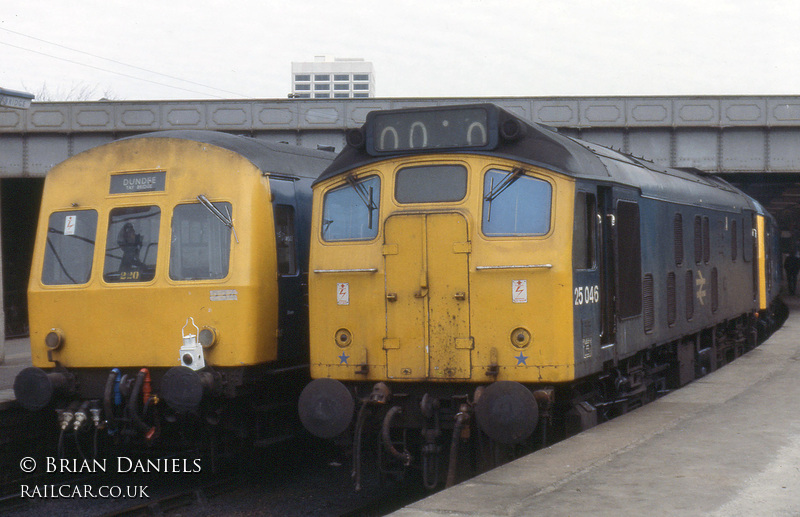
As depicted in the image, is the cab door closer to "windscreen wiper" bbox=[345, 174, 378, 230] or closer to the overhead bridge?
"windscreen wiper" bbox=[345, 174, 378, 230]

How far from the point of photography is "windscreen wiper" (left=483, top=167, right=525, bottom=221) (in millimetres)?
7250

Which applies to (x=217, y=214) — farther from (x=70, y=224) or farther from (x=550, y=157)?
(x=550, y=157)

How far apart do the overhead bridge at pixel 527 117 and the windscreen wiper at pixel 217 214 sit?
15.3 metres

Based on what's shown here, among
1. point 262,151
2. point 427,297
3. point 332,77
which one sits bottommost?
point 427,297

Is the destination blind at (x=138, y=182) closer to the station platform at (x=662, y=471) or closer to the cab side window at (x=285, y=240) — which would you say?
the cab side window at (x=285, y=240)

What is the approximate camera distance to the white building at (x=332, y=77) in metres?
162

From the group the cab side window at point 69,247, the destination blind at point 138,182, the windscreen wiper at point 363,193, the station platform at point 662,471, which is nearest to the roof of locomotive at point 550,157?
the windscreen wiper at point 363,193

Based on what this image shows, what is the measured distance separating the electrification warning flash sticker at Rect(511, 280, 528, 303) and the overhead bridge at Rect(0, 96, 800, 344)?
16.8 m

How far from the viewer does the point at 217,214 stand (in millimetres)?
8539

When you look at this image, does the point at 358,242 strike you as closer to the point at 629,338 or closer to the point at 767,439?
the point at 629,338

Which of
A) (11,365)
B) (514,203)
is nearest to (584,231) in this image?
(514,203)

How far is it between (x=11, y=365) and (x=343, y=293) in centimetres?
981

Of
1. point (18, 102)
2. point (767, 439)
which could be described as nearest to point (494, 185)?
point (767, 439)

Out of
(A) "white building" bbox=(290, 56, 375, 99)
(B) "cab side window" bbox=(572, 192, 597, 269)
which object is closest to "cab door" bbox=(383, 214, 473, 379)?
(B) "cab side window" bbox=(572, 192, 597, 269)
